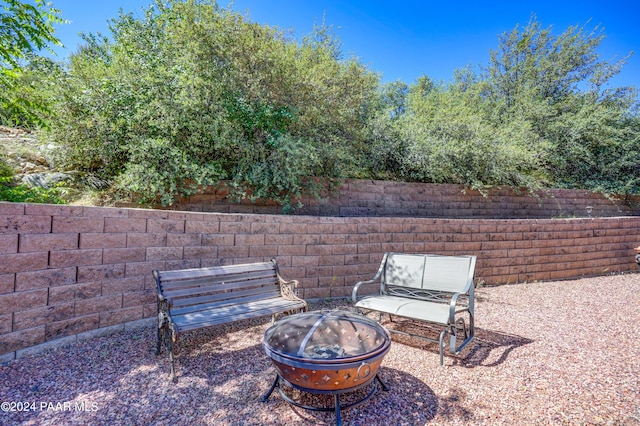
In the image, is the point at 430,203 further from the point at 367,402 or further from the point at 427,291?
the point at 367,402

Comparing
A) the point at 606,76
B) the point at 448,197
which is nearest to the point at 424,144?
the point at 448,197

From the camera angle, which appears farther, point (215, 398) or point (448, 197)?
point (448, 197)

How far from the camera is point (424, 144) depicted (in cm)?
819

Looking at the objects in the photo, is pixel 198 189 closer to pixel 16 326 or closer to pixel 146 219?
pixel 146 219

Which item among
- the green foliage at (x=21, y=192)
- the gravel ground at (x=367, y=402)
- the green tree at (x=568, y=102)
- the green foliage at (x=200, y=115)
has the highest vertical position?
the green tree at (x=568, y=102)

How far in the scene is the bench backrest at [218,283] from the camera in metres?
3.60

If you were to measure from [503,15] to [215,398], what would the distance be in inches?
599

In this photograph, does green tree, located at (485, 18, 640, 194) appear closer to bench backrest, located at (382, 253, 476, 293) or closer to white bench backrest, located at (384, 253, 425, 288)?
bench backrest, located at (382, 253, 476, 293)

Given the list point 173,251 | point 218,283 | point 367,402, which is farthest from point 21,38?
point 367,402

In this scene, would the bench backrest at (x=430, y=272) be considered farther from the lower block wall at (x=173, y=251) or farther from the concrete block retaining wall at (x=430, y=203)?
the concrete block retaining wall at (x=430, y=203)

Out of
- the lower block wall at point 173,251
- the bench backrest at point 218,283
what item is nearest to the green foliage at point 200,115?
the lower block wall at point 173,251

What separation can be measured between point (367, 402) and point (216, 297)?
2097mm

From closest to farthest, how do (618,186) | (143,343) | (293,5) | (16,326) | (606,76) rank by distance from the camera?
(16,326)
(143,343)
(293,5)
(618,186)
(606,76)

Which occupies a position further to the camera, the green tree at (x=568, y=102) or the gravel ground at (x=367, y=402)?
the green tree at (x=568, y=102)
